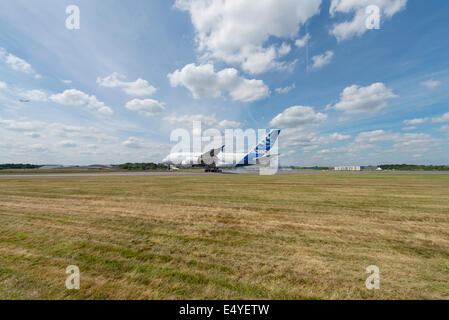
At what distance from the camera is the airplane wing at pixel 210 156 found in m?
43.1

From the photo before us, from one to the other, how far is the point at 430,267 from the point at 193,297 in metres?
4.57

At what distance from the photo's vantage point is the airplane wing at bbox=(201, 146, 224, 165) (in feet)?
141

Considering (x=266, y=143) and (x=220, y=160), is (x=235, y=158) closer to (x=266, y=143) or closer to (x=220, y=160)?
(x=220, y=160)

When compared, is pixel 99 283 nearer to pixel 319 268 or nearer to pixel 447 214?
pixel 319 268

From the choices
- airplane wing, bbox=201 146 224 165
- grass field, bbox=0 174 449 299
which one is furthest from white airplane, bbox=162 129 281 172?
grass field, bbox=0 174 449 299

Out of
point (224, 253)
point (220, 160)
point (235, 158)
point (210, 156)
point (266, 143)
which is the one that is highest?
point (266, 143)

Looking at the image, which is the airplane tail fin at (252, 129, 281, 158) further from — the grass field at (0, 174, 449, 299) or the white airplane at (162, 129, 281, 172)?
the grass field at (0, 174, 449, 299)

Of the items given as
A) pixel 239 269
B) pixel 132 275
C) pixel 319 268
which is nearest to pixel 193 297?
pixel 239 269

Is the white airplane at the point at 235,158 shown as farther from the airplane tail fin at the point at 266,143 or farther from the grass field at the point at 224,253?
the grass field at the point at 224,253

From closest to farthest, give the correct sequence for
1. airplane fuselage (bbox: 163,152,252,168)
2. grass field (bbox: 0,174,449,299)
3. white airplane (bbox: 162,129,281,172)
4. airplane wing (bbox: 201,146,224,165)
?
1. grass field (bbox: 0,174,449,299)
2. airplane wing (bbox: 201,146,224,165)
3. white airplane (bbox: 162,129,281,172)
4. airplane fuselage (bbox: 163,152,252,168)

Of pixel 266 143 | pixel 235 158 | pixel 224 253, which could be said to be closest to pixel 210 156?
pixel 235 158

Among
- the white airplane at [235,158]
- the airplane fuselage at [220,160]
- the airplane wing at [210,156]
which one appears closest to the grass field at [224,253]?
the airplane wing at [210,156]

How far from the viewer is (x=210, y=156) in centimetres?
4466

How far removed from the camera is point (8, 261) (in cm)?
355
